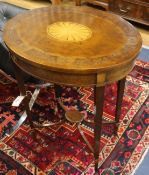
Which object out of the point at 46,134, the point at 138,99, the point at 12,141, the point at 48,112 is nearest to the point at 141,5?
the point at 138,99

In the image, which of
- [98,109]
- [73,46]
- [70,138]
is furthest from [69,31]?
[70,138]

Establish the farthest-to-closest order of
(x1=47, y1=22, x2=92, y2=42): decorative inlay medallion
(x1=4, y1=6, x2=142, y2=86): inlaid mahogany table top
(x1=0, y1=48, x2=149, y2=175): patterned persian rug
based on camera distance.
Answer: (x1=0, y1=48, x2=149, y2=175): patterned persian rug, (x1=47, y1=22, x2=92, y2=42): decorative inlay medallion, (x1=4, y1=6, x2=142, y2=86): inlaid mahogany table top

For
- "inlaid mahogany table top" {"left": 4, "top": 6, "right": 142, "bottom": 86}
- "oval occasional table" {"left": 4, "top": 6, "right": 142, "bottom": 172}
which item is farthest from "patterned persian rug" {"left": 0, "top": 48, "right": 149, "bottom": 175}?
"inlaid mahogany table top" {"left": 4, "top": 6, "right": 142, "bottom": 86}

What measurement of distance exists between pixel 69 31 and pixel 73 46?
130 mm

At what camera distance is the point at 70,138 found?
4.74ft

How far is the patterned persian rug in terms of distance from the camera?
51.0 inches

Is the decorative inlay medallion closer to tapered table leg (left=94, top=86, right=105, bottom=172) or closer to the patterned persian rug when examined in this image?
tapered table leg (left=94, top=86, right=105, bottom=172)

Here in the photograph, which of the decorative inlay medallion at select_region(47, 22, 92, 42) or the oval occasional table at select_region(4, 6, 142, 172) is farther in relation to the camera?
the decorative inlay medallion at select_region(47, 22, 92, 42)

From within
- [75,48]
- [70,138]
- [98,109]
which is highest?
[75,48]

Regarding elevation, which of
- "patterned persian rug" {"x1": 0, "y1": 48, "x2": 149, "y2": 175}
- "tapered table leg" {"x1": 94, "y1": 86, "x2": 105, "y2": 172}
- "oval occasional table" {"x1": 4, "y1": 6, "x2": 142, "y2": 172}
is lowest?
"patterned persian rug" {"x1": 0, "y1": 48, "x2": 149, "y2": 175}

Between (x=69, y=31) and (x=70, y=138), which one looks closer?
(x=69, y=31)

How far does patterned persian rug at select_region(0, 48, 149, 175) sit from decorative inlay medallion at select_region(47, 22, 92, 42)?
0.65 metres

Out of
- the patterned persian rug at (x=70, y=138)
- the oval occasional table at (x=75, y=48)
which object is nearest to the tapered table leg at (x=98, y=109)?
the oval occasional table at (x=75, y=48)

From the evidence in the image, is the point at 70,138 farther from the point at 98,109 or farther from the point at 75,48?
the point at 75,48
